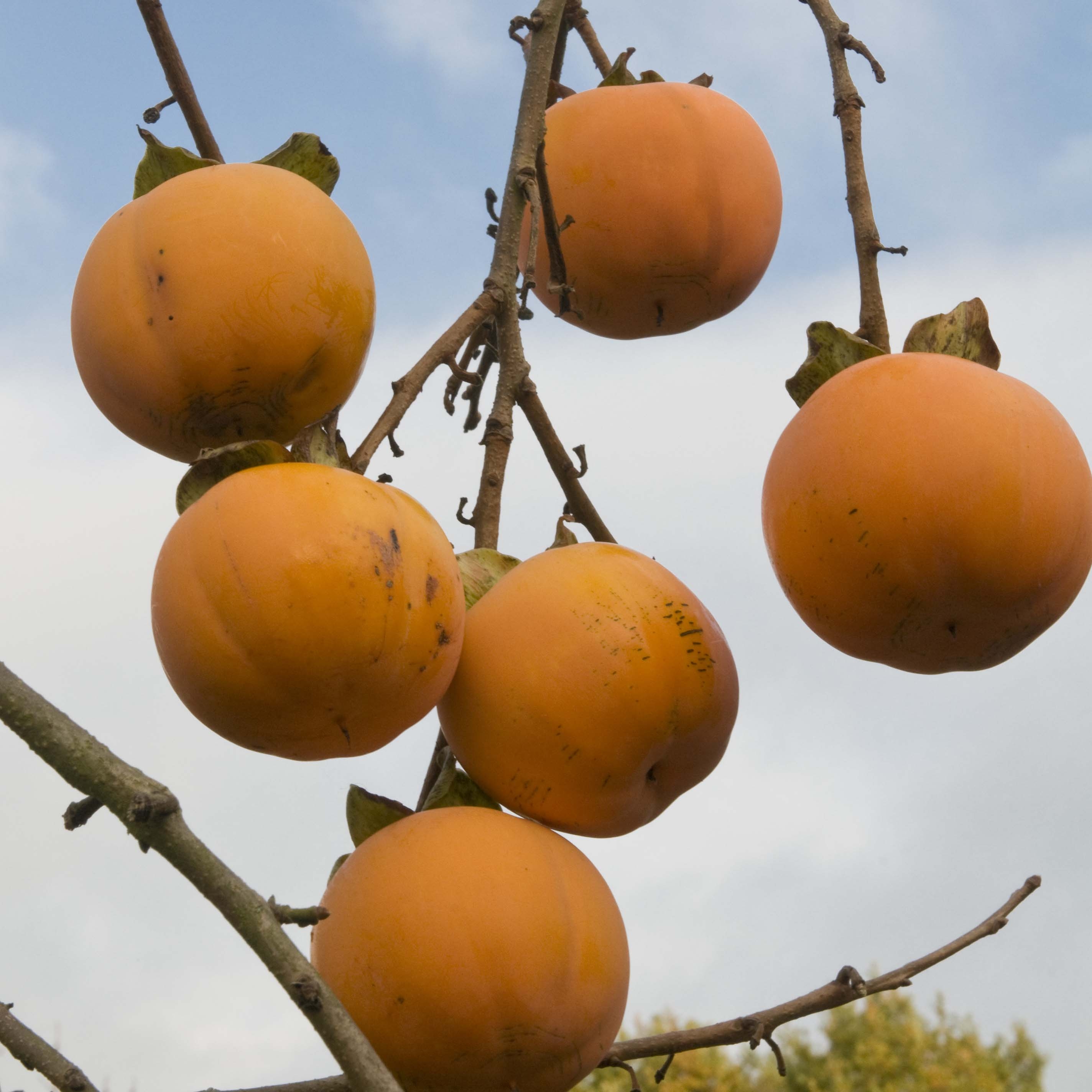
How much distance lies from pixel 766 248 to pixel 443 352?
795mm

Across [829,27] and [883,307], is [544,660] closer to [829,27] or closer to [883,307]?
[883,307]

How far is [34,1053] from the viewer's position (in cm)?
140

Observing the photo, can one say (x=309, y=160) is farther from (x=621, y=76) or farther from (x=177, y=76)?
(x=621, y=76)

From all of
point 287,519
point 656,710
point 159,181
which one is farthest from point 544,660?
point 159,181

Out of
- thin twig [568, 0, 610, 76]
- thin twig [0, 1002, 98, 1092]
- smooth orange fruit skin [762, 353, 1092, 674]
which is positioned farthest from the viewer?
thin twig [568, 0, 610, 76]

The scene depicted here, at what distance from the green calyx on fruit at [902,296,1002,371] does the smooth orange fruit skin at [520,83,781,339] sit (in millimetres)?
489

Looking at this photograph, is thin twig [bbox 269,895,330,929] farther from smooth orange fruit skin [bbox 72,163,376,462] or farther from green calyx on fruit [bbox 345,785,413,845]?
smooth orange fruit skin [bbox 72,163,376,462]

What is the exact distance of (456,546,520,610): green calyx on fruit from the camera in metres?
1.73

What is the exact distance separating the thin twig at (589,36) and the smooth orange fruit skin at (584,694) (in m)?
1.19

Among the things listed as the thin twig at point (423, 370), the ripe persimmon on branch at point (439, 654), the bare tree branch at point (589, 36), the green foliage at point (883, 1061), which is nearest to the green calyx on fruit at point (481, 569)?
the ripe persimmon on branch at point (439, 654)

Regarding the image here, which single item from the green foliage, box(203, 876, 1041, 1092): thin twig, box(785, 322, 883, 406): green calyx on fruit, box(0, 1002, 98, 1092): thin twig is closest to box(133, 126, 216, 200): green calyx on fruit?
box(785, 322, 883, 406): green calyx on fruit

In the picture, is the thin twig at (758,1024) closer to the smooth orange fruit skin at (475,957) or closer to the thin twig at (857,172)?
the smooth orange fruit skin at (475,957)

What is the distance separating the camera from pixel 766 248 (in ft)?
7.31

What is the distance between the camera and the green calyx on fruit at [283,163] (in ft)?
5.87
